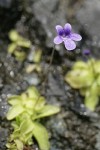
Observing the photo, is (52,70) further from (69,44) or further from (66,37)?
(69,44)

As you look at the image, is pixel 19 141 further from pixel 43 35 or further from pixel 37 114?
pixel 43 35

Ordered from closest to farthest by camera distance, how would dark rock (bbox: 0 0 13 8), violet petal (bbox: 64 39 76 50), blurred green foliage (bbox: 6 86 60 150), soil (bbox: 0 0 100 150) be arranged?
1. violet petal (bbox: 64 39 76 50)
2. blurred green foliage (bbox: 6 86 60 150)
3. soil (bbox: 0 0 100 150)
4. dark rock (bbox: 0 0 13 8)

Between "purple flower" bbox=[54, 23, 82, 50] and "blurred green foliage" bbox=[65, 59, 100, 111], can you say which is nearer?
"purple flower" bbox=[54, 23, 82, 50]

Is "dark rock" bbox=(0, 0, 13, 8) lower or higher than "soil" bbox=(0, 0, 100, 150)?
higher

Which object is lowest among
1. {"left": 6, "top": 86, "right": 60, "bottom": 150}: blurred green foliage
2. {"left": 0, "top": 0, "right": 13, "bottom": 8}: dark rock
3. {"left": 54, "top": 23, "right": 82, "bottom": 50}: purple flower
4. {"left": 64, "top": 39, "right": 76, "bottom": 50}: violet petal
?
{"left": 6, "top": 86, "right": 60, "bottom": 150}: blurred green foliage

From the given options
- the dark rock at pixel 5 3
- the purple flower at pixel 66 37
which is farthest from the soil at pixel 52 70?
the purple flower at pixel 66 37

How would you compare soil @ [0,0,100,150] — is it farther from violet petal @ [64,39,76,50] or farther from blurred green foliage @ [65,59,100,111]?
violet petal @ [64,39,76,50]

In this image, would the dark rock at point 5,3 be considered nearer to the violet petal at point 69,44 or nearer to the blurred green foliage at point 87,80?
the blurred green foliage at point 87,80

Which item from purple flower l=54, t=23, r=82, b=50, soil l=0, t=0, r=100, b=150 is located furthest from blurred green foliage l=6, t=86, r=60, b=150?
purple flower l=54, t=23, r=82, b=50
